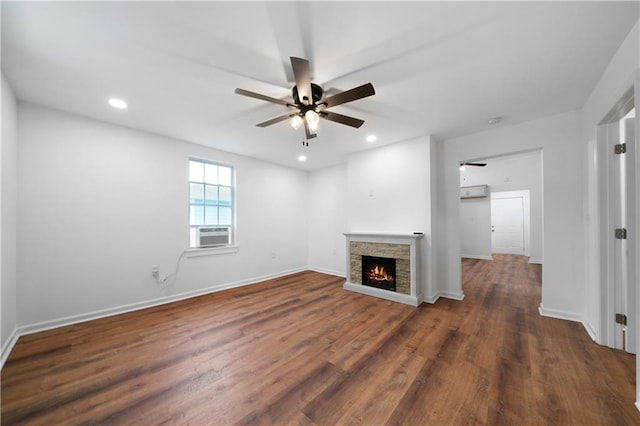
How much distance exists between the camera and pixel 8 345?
2.21m

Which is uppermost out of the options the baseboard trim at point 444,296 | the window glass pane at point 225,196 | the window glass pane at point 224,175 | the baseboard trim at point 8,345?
the window glass pane at point 224,175

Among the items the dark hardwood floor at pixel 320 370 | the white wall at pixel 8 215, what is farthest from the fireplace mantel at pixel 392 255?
the white wall at pixel 8 215

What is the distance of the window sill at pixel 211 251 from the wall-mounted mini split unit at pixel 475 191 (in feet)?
24.9

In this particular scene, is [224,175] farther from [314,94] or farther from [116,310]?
[314,94]

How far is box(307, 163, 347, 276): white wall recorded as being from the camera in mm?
5254

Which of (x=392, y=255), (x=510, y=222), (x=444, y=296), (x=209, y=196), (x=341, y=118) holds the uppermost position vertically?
(x=341, y=118)

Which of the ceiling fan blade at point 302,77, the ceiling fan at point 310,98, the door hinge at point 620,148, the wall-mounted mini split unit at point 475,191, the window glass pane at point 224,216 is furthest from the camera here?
the wall-mounted mini split unit at point 475,191

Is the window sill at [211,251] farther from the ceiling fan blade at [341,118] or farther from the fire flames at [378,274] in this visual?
the ceiling fan blade at [341,118]

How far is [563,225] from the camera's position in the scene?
286 cm

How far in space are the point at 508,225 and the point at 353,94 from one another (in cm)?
874

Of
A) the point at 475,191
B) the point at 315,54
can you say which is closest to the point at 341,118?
the point at 315,54

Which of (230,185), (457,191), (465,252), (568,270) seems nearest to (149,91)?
(230,185)

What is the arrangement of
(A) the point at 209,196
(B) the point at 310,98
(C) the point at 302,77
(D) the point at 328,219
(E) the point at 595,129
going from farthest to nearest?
(D) the point at 328,219
(A) the point at 209,196
(E) the point at 595,129
(B) the point at 310,98
(C) the point at 302,77

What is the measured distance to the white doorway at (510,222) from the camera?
7355mm
